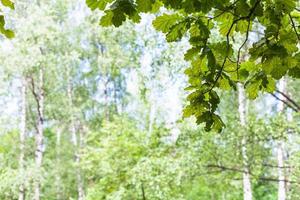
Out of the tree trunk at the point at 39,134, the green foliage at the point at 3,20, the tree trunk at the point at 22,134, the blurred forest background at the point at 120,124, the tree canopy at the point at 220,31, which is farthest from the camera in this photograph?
the tree trunk at the point at 39,134

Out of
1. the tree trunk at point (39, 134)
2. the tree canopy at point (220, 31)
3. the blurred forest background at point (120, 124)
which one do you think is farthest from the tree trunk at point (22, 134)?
the tree canopy at point (220, 31)

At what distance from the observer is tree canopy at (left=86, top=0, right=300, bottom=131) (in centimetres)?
150

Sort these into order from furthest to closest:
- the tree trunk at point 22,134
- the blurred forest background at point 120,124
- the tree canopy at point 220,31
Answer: the tree trunk at point 22,134 → the blurred forest background at point 120,124 → the tree canopy at point 220,31

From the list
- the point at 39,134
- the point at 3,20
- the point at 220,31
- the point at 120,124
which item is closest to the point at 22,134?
the point at 39,134

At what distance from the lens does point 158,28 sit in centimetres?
161

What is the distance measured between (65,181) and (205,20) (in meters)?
23.9

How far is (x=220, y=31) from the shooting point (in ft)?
5.38

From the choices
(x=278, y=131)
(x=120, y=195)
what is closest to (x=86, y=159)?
(x=120, y=195)

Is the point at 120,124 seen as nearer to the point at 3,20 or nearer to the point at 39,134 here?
the point at 39,134

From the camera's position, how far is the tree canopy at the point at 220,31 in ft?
4.91

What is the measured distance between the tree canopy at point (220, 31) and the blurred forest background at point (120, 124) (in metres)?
7.31

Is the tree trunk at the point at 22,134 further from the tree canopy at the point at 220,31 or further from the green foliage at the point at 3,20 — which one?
the tree canopy at the point at 220,31

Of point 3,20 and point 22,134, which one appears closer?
point 3,20

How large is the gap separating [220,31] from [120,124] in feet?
37.2
